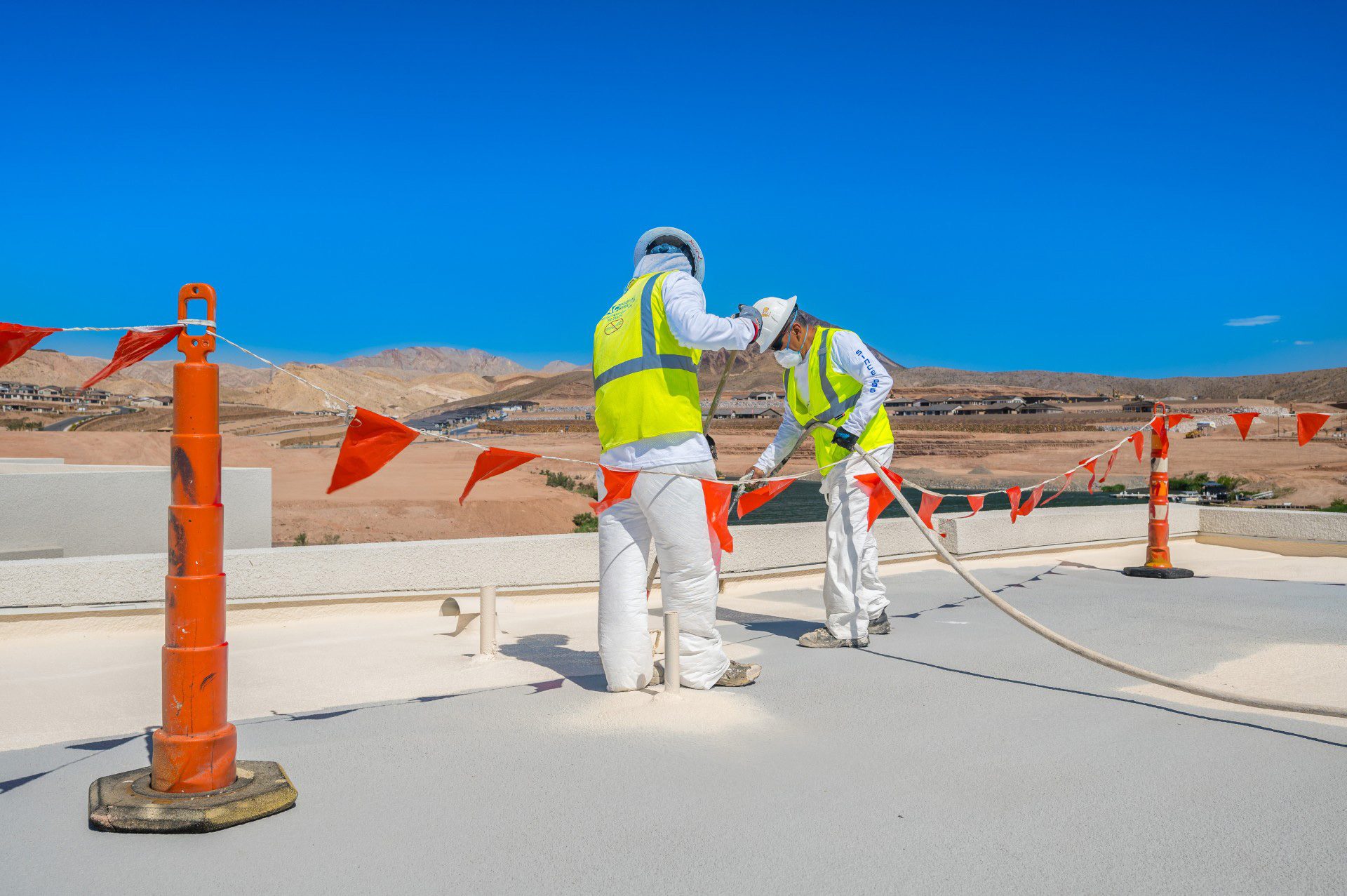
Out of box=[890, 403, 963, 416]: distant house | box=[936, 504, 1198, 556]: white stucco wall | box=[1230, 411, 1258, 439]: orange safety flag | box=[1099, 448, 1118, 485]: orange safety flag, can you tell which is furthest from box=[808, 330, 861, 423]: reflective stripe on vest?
box=[890, 403, 963, 416]: distant house

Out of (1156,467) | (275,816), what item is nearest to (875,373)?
(275,816)

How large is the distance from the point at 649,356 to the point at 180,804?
2654 mm

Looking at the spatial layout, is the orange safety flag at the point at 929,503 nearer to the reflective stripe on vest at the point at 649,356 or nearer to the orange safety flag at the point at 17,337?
the reflective stripe on vest at the point at 649,356

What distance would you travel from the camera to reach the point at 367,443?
449 cm

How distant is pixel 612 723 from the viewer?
4.10 meters

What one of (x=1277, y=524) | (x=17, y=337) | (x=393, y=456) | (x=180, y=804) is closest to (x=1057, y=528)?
(x=1277, y=524)

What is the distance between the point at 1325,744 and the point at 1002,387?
115394 mm

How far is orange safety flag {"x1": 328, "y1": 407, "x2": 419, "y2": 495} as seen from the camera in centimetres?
445

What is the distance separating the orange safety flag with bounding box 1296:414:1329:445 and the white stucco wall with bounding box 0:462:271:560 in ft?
35.6

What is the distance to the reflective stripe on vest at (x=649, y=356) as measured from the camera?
4.58m

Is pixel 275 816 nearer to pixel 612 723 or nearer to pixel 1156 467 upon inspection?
pixel 612 723

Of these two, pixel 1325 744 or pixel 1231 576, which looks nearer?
pixel 1325 744

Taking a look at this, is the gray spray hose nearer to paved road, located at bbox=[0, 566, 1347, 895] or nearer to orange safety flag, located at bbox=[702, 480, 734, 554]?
paved road, located at bbox=[0, 566, 1347, 895]

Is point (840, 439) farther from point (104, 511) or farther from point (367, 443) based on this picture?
point (104, 511)
